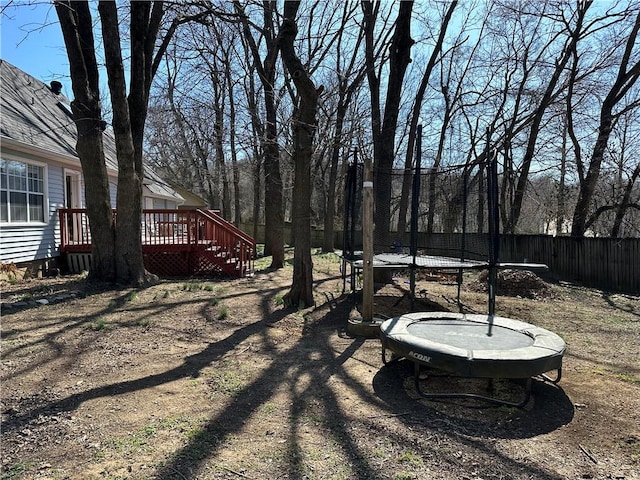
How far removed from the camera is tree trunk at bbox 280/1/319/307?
6723 mm

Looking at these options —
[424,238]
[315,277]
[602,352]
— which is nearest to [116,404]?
[602,352]

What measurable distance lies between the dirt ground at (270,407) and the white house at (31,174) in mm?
3573

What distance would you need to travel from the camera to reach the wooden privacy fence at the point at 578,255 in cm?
1141

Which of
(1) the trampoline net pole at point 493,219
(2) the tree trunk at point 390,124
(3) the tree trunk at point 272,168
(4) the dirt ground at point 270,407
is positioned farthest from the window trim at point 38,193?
(1) the trampoline net pole at point 493,219

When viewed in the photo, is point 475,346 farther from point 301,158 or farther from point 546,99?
point 546,99

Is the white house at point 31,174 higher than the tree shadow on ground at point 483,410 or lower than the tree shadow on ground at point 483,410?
higher

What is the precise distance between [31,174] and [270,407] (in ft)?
31.9

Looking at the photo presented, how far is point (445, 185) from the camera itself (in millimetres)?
10547

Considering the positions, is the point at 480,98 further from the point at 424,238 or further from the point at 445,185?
the point at 445,185

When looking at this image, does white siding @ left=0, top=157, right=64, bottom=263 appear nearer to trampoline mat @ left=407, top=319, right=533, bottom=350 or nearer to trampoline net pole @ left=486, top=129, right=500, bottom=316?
trampoline mat @ left=407, top=319, right=533, bottom=350

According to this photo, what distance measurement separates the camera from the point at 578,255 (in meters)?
12.9

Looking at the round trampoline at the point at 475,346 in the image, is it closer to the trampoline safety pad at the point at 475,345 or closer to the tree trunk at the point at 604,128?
the trampoline safety pad at the point at 475,345

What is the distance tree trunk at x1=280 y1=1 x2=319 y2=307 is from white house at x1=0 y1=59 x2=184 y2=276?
519cm

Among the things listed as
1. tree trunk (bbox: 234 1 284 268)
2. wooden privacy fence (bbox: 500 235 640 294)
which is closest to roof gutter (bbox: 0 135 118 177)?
tree trunk (bbox: 234 1 284 268)
